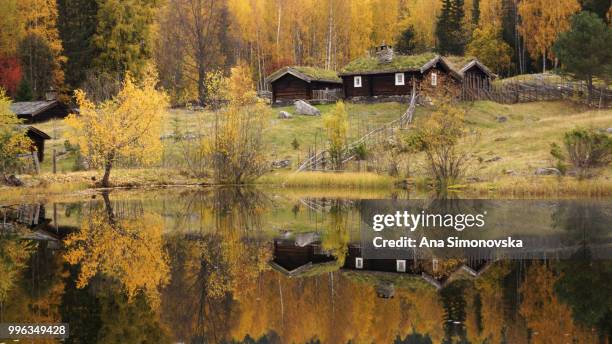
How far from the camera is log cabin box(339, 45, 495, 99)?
57.3 meters

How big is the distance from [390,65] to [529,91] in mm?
12948

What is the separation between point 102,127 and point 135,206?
1140cm

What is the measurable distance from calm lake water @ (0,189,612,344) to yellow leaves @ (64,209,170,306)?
0.19ft

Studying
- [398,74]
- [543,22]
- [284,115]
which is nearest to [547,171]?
[398,74]

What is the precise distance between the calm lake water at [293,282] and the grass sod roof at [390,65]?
33134mm

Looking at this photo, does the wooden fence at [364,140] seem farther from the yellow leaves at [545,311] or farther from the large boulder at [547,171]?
the yellow leaves at [545,311]

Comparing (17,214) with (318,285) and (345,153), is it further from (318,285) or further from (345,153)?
(345,153)

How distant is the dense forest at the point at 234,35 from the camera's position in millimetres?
64750

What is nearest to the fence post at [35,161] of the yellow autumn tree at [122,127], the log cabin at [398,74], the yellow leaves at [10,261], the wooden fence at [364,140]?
the yellow autumn tree at [122,127]

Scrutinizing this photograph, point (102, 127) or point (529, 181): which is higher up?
point (102, 127)

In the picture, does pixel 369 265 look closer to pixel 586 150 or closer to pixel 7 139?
pixel 586 150

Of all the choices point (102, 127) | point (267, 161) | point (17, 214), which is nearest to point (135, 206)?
point (17, 214)

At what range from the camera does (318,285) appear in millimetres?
15180

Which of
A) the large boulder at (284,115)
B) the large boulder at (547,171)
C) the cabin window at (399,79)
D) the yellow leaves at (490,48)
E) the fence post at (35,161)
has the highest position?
the yellow leaves at (490,48)
